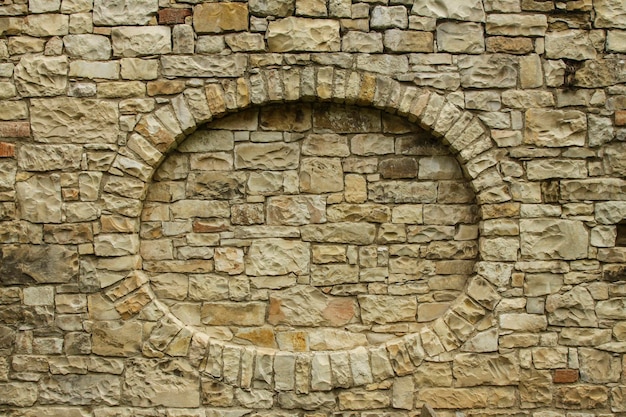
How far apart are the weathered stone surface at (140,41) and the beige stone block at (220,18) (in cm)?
22

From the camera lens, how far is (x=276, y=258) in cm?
382

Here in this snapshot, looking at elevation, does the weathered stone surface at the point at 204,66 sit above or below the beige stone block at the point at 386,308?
above

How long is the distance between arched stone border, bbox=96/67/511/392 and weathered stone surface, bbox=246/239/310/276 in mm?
544

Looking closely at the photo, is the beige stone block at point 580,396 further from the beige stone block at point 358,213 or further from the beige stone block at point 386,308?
the beige stone block at point 358,213

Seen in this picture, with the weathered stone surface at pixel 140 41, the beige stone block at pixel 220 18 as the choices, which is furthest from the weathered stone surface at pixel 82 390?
the beige stone block at pixel 220 18

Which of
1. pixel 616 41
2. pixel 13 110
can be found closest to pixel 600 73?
pixel 616 41

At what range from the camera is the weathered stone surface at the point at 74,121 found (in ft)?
12.2

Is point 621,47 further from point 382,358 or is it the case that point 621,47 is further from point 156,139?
point 156,139

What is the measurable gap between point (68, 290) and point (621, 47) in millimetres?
4006

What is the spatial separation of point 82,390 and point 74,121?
177 cm

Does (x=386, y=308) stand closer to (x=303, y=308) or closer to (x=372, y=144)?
(x=303, y=308)

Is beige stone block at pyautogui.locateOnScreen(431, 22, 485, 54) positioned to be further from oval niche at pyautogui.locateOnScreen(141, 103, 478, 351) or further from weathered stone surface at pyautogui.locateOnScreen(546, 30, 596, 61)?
oval niche at pyautogui.locateOnScreen(141, 103, 478, 351)

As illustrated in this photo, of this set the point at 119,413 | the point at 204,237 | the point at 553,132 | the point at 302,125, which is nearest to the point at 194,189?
the point at 204,237

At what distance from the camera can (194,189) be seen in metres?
3.83
